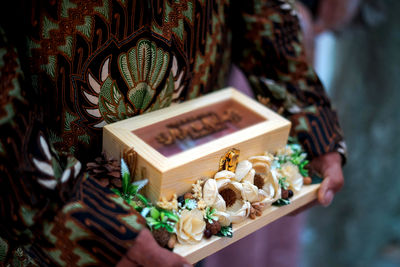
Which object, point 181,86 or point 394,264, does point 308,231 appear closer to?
point 394,264

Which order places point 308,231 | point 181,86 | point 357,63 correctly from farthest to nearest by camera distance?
point 308,231
point 357,63
point 181,86

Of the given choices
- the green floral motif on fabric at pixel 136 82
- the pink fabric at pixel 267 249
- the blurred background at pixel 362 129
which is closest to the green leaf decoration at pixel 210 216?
the green floral motif on fabric at pixel 136 82

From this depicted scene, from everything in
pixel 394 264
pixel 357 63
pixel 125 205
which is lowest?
pixel 394 264

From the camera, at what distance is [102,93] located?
0.67 m

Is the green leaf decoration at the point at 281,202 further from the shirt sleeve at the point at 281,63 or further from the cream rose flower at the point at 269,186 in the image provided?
the shirt sleeve at the point at 281,63

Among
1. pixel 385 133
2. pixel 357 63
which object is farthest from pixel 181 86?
pixel 385 133

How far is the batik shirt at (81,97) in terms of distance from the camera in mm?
559

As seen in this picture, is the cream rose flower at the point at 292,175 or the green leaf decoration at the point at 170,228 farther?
the cream rose flower at the point at 292,175

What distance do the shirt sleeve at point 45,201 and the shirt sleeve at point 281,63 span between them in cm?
47

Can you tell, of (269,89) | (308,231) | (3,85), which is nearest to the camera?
(3,85)

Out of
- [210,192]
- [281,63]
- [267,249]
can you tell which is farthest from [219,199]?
[267,249]

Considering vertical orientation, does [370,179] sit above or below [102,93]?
below

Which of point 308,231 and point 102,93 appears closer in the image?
point 102,93

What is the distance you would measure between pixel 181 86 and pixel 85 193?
29 centimetres
